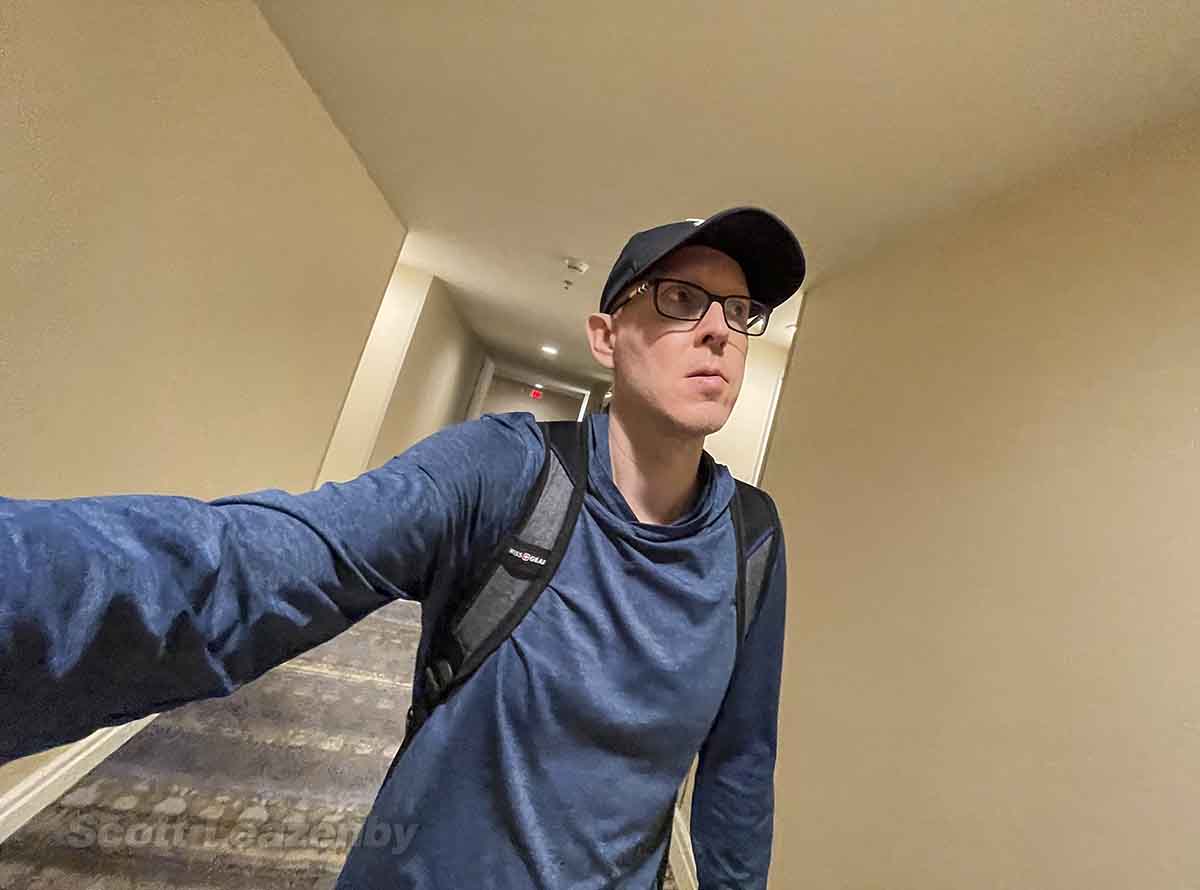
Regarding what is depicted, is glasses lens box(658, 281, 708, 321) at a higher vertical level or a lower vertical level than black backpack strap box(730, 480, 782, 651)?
higher

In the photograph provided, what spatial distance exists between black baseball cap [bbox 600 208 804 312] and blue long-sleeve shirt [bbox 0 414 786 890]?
19 cm

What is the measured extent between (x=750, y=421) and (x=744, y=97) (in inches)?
79.4

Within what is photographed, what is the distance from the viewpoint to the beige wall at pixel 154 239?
3.35 ft

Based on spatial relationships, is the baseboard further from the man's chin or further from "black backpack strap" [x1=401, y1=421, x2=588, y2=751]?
the man's chin

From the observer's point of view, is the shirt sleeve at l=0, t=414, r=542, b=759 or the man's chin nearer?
the shirt sleeve at l=0, t=414, r=542, b=759

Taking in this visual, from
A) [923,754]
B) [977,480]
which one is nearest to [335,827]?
[923,754]

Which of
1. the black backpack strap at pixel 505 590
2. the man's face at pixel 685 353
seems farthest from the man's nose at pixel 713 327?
the black backpack strap at pixel 505 590

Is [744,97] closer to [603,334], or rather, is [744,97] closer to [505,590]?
[603,334]

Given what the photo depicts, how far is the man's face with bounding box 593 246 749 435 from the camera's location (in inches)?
22.5

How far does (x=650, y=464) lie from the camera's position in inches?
23.5

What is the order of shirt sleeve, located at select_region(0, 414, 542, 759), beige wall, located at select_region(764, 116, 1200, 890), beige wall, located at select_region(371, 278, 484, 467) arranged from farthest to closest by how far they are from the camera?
beige wall, located at select_region(371, 278, 484, 467) → beige wall, located at select_region(764, 116, 1200, 890) → shirt sleeve, located at select_region(0, 414, 542, 759)

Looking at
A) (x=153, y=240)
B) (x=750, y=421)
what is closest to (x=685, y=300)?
(x=153, y=240)

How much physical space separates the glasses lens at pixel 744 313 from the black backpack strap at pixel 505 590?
0.27m

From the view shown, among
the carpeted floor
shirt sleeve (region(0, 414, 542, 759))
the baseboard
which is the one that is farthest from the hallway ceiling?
the carpeted floor
